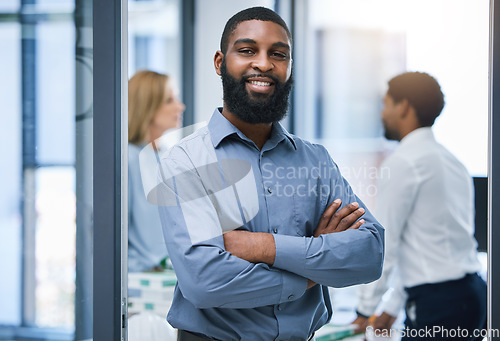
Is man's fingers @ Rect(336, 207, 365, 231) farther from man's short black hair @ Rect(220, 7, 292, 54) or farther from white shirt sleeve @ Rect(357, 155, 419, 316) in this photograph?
man's short black hair @ Rect(220, 7, 292, 54)

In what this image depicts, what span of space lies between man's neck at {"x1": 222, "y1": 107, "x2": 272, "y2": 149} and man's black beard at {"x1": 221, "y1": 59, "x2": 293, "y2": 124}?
1 centimetres

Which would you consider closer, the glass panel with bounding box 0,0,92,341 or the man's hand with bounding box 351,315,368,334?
the man's hand with bounding box 351,315,368,334

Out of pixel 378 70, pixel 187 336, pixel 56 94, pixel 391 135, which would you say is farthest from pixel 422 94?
pixel 56 94

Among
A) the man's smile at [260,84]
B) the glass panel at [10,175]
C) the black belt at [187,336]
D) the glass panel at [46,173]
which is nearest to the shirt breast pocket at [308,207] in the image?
the man's smile at [260,84]

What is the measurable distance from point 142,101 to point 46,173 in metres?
0.50

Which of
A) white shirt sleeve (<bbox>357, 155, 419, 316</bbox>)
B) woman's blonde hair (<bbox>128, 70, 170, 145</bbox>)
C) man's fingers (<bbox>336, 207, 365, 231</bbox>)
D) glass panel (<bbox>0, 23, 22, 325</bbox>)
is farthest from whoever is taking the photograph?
glass panel (<bbox>0, 23, 22, 325</bbox>)

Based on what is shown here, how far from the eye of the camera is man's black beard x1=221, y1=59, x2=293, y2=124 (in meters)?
1.65

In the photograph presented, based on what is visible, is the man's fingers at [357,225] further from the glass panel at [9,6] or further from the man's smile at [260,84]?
the glass panel at [9,6]

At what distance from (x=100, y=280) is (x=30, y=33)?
1.07 meters

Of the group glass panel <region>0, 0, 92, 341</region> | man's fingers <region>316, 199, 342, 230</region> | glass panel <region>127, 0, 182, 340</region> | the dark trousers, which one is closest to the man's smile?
man's fingers <region>316, 199, 342, 230</region>

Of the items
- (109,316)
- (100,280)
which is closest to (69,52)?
(100,280)

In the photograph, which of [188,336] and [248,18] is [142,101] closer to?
[248,18]

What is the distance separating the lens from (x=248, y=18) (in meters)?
1.66

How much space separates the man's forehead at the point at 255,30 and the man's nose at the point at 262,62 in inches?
2.7
